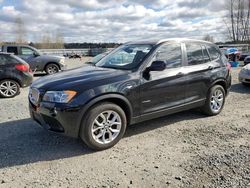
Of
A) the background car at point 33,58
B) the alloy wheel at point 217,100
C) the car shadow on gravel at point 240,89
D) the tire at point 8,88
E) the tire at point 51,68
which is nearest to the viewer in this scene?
the alloy wheel at point 217,100

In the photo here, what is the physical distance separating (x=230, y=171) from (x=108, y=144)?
188cm

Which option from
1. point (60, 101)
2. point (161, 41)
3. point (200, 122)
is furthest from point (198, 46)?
point (60, 101)

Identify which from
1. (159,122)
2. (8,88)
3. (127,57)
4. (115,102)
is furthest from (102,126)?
(8,88)

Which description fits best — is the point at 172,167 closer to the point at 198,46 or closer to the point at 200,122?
the point at 200,122

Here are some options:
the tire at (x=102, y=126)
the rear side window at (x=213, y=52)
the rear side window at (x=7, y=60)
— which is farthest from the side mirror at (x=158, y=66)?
the rear side window at (x=7, y=60)

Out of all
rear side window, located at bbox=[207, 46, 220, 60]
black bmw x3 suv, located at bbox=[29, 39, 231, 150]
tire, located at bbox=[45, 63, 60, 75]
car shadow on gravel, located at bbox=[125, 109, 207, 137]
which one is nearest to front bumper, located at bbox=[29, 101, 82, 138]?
black bmw x3 suv, located at bbox=[29, 39, 231, 150]

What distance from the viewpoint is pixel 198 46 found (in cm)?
606

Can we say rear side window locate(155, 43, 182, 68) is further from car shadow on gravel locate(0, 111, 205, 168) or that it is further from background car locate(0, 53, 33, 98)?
background car locate(0, 53, 33, 98)

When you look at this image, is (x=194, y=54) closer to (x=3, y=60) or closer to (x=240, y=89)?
(x=240, y=89)

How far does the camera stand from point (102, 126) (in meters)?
4.54

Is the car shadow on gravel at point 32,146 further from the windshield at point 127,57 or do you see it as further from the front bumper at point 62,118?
the windshield at point 127,57

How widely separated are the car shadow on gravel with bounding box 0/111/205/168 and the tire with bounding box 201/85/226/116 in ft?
2.04

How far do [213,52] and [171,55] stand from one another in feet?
4.75

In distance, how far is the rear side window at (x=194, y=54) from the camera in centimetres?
575
